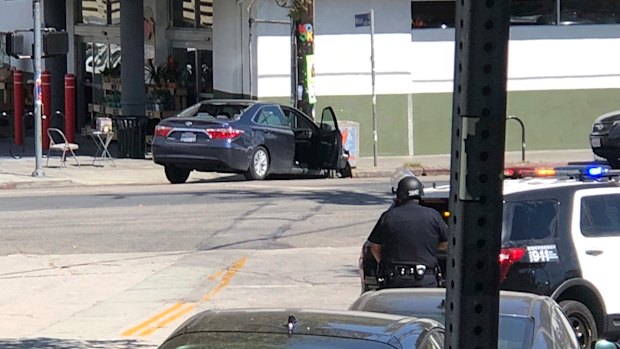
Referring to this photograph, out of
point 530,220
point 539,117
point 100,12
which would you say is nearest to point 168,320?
point 530,220

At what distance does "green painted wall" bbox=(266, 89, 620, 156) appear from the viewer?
1143 inches

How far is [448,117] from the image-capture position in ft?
96.8

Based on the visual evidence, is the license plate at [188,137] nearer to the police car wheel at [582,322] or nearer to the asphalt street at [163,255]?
the asphalt street at [163,255]

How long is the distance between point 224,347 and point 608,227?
6026 millimetres

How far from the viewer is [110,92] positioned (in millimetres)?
36469

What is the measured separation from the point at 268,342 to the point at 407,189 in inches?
188

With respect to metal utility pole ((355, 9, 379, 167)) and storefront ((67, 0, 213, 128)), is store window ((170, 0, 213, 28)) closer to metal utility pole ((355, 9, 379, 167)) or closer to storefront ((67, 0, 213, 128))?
storefront ((67, 0, 213, 128))

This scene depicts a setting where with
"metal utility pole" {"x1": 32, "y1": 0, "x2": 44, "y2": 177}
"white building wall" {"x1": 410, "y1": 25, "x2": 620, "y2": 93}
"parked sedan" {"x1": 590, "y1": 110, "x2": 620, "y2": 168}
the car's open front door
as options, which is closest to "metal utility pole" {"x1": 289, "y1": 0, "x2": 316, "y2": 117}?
the car's open front door

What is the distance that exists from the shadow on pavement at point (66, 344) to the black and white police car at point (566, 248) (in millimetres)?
2106

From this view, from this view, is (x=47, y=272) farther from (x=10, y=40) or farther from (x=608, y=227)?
(x=10, y=40)

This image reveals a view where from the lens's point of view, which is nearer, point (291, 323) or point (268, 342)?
point (268, 342)

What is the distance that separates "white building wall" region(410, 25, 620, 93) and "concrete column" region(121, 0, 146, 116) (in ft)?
24.3

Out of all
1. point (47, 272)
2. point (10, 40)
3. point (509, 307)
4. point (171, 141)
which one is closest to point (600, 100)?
point (171, 141)

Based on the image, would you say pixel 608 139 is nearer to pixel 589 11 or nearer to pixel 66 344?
pixel 589 11
